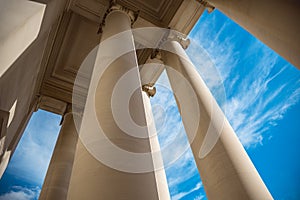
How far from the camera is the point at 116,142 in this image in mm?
19578

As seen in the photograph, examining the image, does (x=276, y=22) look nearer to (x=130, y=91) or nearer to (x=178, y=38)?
(x=130, y=91)

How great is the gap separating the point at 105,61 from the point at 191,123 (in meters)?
21.7

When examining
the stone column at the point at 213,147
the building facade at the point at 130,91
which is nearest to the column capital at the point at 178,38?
the building facade at the point at 130,91

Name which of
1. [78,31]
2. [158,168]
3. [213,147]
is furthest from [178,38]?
[158,168]

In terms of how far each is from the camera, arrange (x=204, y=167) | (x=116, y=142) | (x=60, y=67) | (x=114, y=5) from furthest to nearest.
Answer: (x=60, y=67) → (x=114, y=5) → (x=204, y=167) → (x=116, y=142)

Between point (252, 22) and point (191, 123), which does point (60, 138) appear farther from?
point (252, 22)

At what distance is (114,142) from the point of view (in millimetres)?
19594

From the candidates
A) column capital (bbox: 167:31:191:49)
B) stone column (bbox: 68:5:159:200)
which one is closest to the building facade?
stone column (bbox: 68:5:159:200)

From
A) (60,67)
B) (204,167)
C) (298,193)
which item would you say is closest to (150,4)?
(60,67)

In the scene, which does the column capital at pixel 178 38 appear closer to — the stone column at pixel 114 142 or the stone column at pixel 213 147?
the stone column at pixel 213 147

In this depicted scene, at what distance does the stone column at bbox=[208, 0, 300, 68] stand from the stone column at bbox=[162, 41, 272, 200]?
1743 centimetres

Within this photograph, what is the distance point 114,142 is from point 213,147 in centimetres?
2265

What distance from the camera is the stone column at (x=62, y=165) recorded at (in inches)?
2446

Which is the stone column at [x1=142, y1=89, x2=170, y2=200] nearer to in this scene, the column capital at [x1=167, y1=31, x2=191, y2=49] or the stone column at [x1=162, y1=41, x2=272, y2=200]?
the stone column at [x1=162, y1=41, x2=272, y2=200]
